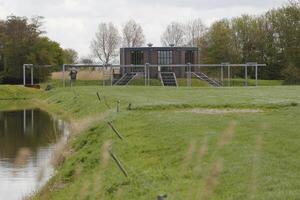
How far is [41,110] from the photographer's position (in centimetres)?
4916

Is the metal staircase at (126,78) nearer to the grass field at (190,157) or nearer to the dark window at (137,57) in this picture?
the dark window at (137,57)

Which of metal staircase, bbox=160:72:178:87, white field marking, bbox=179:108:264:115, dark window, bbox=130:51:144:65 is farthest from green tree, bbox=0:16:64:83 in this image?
white field marking, bbox=179:108:264:115

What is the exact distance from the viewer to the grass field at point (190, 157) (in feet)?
35.6

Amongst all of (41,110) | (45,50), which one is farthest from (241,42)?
(41,110)

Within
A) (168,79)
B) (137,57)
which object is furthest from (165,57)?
(168,79)

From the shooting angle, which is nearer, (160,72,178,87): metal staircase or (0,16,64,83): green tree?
(160,72,178,87): metal staircase

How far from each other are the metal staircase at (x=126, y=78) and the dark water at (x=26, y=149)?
24276 mm

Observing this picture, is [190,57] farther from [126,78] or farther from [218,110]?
[218,110]

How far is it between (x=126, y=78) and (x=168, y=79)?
187 inches

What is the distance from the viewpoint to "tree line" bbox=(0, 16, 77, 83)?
85438 millimetres

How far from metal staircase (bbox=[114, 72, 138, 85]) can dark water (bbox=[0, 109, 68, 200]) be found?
2428 cm

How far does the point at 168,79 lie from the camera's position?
72250 mm

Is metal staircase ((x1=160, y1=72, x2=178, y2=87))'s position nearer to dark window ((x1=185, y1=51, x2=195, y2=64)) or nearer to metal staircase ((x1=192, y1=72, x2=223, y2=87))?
metal staircase ((x1=192, y1=72, x2=223, y2=87))

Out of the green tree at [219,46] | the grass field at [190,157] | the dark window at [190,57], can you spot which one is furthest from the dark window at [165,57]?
the grass field at [190,157]
